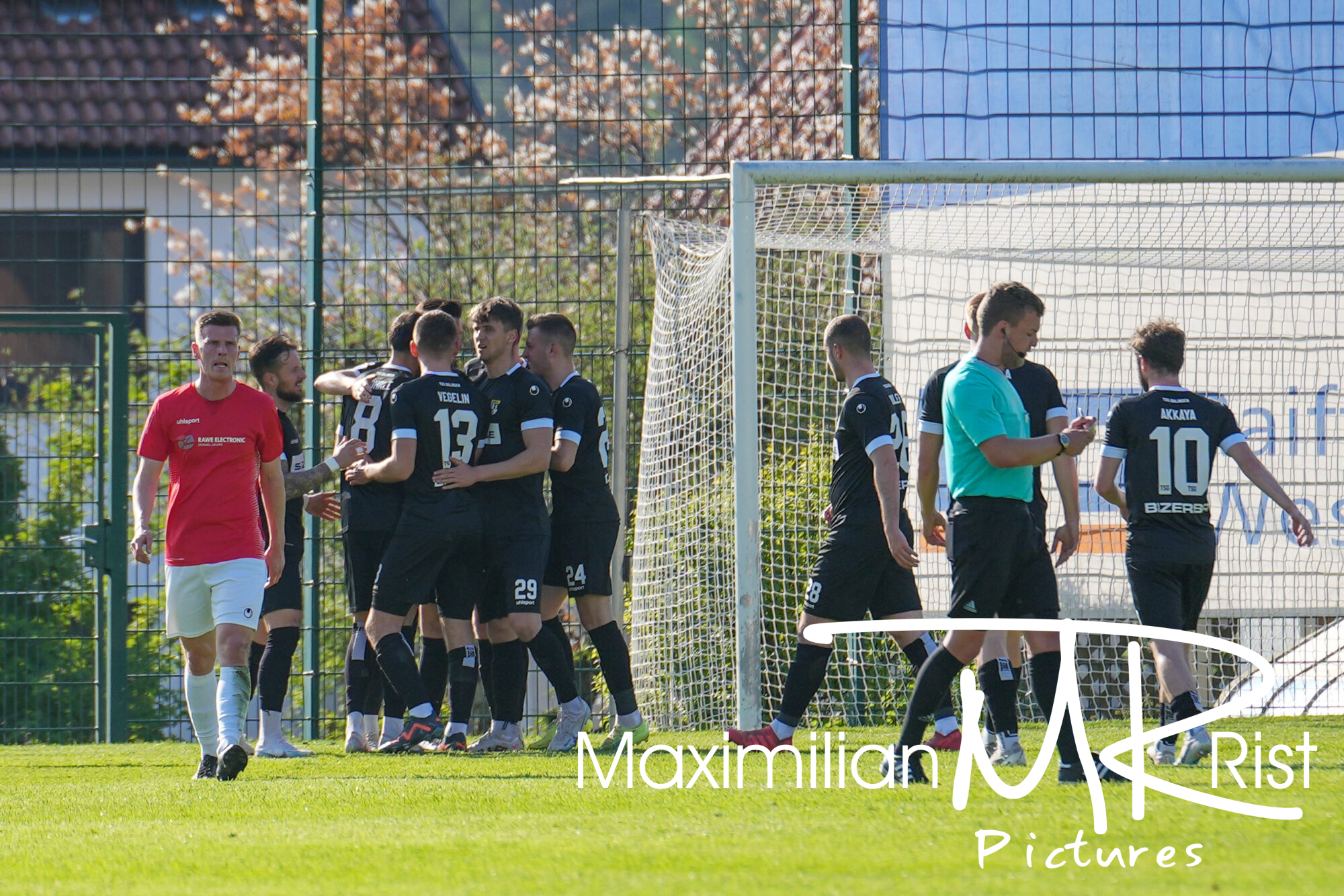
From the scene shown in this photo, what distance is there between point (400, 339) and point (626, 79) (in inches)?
158

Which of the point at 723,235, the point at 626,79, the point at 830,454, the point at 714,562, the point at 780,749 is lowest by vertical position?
the point at 780,749

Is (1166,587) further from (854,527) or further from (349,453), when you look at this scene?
(349,453)

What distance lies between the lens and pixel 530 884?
3703mm

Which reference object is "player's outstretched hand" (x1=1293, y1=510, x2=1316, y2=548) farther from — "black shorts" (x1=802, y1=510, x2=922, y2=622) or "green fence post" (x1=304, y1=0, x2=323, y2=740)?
"green fence post" (x1=304, y1=0, x2=323, y2=740)

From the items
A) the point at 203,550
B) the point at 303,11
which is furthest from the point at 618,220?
the point at 303,11

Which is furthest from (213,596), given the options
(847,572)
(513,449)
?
(847,572)

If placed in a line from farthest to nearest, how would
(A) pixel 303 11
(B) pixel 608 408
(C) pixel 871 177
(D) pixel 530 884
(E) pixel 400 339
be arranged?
(A) pixel 303 11
(B) pixel 608 408
(E) pixel 400 339
(C) pixel 871 177
(D) pixel 530 884

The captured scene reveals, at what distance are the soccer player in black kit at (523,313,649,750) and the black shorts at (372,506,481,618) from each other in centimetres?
46

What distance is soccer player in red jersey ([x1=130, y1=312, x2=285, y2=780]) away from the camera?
627 cm

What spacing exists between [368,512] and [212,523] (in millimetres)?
1483

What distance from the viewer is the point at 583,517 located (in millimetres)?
7625

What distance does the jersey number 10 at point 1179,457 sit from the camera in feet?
20.9

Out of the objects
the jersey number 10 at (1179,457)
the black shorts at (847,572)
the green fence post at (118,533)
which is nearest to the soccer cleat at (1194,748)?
the jersey number 10 at (1179,457)

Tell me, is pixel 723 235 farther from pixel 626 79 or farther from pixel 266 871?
pixel 266 871
